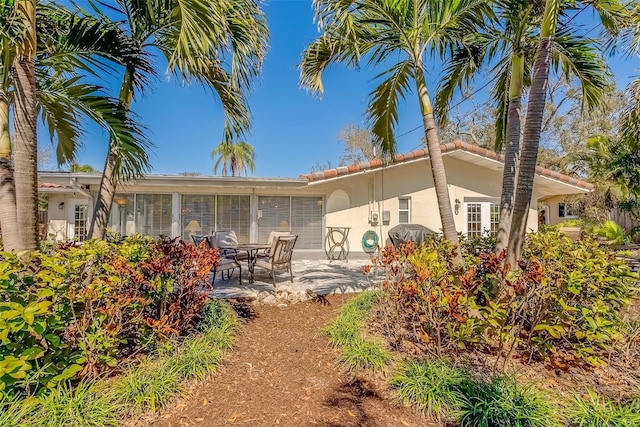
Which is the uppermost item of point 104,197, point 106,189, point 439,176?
point 439,176

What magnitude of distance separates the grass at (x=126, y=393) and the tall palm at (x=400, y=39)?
3898mm

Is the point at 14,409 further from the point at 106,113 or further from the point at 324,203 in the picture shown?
the point at 324,203

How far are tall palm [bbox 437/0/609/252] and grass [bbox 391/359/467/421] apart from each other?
91.5 inches

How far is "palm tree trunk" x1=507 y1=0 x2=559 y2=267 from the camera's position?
13.0 feet

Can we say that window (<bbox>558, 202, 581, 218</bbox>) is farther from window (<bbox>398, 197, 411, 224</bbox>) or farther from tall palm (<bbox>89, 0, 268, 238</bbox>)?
tall palm (<bbox>89, 0, 268, 238</bbox>)

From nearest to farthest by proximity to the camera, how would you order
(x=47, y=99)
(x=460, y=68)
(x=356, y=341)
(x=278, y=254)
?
(x=356, y=341) < (x=47, y=99) < (x=460, y=68) < (x=278, y=254)

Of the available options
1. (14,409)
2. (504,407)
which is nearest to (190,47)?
(14,409)

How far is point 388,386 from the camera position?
3205 millimetres

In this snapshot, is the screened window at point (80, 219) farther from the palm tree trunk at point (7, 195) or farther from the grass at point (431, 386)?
the grass at point (431, 386)

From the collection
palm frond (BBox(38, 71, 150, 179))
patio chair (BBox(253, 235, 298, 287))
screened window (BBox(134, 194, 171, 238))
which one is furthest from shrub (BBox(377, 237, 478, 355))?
screened window (BBox(134, 194, 171, 238))

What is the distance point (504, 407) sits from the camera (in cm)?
268

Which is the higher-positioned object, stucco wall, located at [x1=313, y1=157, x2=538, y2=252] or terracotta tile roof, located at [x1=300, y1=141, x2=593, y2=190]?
terracotta tile roof, located at [x1=300, y1=141, x2=593, y2=190]

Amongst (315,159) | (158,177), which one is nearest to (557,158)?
(315,159)

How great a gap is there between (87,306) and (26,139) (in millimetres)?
1725
